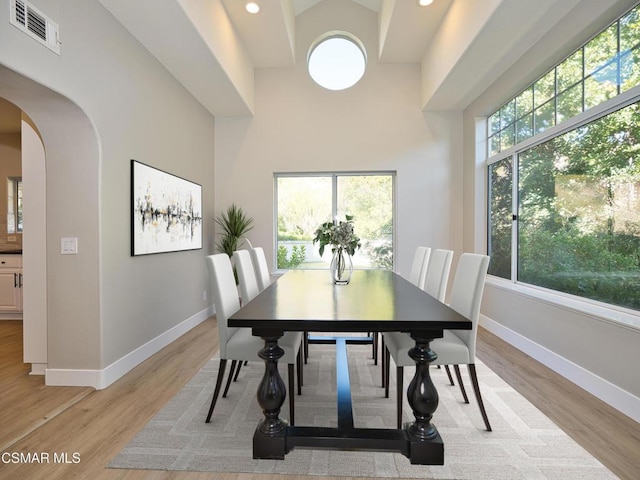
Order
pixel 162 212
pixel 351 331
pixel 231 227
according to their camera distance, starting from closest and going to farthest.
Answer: pixel 351 331 → pixel 162 212 → pixel 231 227

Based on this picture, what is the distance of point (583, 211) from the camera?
107 inches

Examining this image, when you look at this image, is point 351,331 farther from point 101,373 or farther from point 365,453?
point 101,373

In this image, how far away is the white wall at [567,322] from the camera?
2.19m

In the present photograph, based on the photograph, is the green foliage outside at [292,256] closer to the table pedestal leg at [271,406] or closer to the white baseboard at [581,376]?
the white baseboard at [581,376]

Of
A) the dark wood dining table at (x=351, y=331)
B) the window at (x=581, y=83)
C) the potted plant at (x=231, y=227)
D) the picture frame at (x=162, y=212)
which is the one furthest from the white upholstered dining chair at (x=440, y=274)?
the potted plant at (x=231, y=227)

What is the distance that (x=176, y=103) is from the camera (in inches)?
148

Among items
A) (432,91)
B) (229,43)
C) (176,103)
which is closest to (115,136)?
(176,103)

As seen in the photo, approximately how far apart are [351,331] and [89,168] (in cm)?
233

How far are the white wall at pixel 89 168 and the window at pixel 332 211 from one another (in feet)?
7.57

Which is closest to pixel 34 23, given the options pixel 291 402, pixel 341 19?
pixel 291 402

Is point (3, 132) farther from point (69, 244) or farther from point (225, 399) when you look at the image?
point (225, 399)

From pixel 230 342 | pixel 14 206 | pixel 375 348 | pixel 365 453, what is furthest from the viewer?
pixel 14 206

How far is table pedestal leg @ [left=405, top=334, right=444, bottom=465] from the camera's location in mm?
1563

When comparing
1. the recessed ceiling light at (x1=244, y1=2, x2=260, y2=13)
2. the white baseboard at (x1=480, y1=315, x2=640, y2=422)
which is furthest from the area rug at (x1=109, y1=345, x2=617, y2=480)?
the recessed ceiling light at (x1=244, y1=2, x2=260, y2=13)
